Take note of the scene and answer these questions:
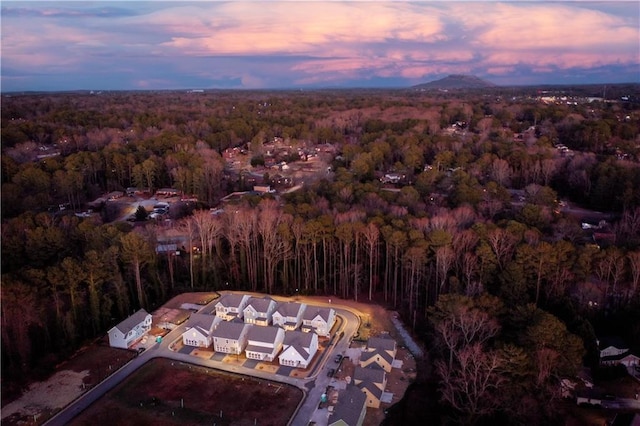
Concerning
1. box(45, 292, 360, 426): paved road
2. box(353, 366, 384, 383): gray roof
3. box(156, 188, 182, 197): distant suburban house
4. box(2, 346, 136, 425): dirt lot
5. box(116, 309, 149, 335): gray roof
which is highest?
box(156, 188, 182, 197): distant suburban house

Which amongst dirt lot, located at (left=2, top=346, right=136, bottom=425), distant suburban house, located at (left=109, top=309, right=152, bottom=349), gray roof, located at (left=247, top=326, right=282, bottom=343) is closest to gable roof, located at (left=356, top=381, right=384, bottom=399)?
gray roof, located at (left=247, top=326, right=282, bottom=343)

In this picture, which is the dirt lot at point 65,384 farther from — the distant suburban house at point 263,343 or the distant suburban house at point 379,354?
the distant suburban house at point 379,354

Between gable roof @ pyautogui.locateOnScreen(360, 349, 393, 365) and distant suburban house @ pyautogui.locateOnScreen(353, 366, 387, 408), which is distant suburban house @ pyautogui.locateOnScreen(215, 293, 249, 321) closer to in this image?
gable roof @ pyautogui.locateOnScreen(360, 349, 393, 365)

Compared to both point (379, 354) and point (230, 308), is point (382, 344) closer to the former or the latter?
point (379, 354)

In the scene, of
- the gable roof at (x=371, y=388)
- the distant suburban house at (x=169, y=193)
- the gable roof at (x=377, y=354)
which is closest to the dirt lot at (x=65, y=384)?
the gable roof at (x=377, y=354)

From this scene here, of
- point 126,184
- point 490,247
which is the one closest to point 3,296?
point 490,247

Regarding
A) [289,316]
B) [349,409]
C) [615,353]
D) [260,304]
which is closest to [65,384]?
[260,304]
